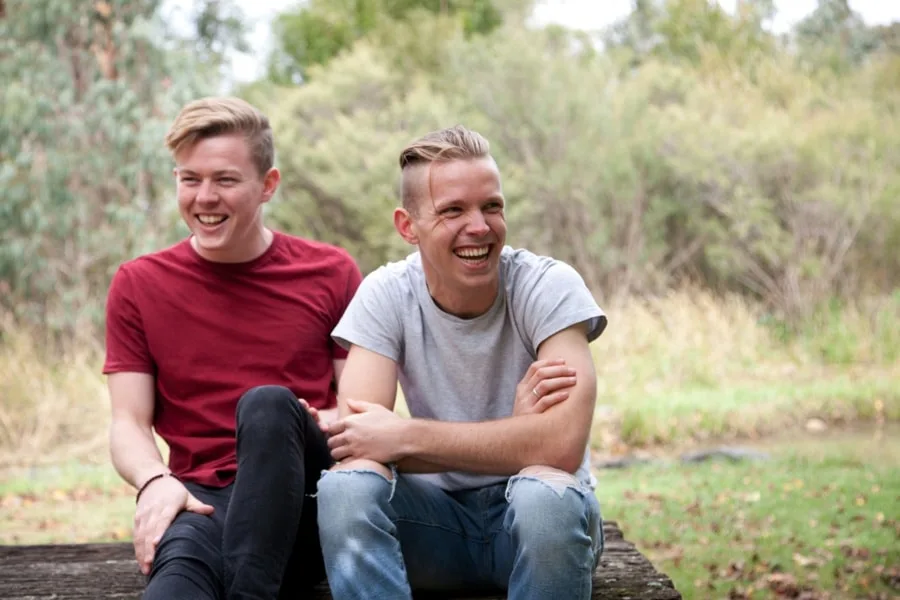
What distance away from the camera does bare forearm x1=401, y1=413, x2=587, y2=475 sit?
2.17m

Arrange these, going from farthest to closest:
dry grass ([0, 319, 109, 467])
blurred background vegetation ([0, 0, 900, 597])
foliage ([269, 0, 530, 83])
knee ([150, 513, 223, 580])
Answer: foliage ([269, 0, 530, 83]) → blurred background vegetation ([0, 0, 900, 597]) → dry grass ([0, 319, 109, 467]) → knee ([150, 513, 223, 580])

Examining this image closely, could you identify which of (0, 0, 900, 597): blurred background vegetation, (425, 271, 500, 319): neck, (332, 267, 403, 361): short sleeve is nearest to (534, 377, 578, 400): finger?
(425, 271, 500, 319): neck

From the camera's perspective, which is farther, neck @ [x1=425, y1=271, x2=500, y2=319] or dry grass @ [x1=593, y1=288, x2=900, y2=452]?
dry grass @ [x1=593, y1=288, x2=900, y2=452]

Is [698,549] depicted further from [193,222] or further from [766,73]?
[766,73]

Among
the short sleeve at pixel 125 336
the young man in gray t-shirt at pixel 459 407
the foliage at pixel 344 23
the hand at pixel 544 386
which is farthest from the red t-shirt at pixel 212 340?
the foliage at pixel 344 23

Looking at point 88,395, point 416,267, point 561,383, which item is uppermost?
point 416,267

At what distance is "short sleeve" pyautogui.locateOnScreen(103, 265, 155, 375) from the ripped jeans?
654 mm

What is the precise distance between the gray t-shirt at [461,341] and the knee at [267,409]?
24 centimetres

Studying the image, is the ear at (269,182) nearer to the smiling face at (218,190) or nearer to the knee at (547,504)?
the smiling face at (218,190)

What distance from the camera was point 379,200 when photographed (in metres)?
9.80

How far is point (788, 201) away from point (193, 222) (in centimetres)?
767

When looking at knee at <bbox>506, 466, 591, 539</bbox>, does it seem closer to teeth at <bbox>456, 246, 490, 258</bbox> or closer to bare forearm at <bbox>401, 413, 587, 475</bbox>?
bare forearm at <bbox>401, 413, 587, 475</bbox>

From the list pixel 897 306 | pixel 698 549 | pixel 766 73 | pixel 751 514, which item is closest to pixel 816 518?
pixel 751 514

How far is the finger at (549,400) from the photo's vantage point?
7.15 ft
